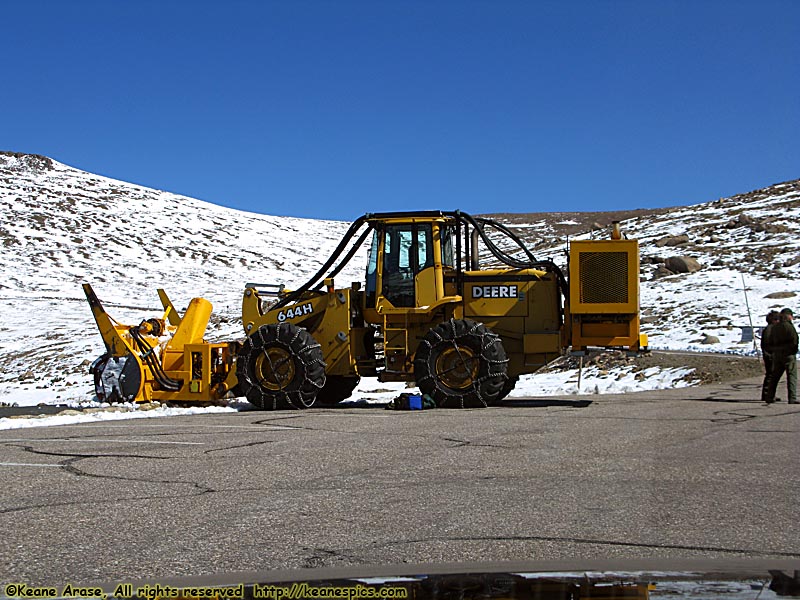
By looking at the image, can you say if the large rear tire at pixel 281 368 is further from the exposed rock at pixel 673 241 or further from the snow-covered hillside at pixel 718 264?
the exposed rock at pixel 673 241

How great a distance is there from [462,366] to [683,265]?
2626 centimetres

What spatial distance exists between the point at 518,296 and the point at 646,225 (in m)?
49.1

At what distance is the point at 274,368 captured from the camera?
17062mm

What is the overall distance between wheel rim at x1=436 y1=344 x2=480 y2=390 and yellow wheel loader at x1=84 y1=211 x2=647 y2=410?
0.02 metres

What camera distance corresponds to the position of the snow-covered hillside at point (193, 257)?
3089cm

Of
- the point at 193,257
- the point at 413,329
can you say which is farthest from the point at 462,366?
the point at 193,257

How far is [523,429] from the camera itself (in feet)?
37.8

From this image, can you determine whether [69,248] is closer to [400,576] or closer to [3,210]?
[3,210]

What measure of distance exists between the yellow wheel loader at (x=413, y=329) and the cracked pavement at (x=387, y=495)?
4054 mm

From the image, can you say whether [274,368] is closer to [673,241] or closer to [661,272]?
[661,272]

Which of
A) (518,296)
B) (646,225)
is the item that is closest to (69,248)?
(646,225)

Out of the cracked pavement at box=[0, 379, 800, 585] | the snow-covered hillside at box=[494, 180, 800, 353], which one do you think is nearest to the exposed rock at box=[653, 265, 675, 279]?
the snow-covered hillside at box=[494, 180, 800, 353]

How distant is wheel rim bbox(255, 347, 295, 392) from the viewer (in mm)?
17016

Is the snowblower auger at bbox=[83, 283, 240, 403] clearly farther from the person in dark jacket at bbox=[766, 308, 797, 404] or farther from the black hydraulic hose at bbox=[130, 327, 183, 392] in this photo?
the person in dark jacket at bbox=[766, 308, 797, 404]
